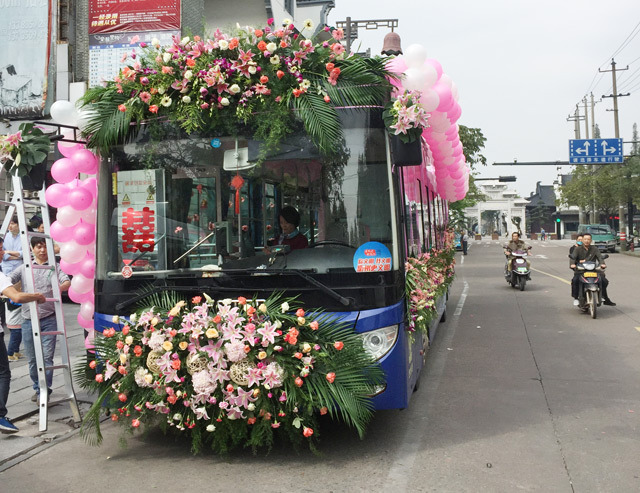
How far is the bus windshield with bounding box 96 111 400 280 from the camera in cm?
491

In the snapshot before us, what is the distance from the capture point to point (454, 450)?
517cm

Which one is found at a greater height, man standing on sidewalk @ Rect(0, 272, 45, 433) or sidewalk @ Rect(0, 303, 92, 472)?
man standing on sidewalk @ Rect(0, 272, 45, 433)

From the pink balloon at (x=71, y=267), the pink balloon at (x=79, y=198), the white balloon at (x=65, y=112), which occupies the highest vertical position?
the white balloon at (x=65, y=112)

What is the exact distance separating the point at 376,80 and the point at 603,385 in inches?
178

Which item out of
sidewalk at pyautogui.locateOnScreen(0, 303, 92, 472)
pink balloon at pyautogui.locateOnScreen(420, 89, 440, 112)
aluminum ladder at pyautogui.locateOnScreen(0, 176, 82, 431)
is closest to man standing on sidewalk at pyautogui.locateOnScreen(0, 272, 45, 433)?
sidewalk at pyautogui.locateOnScreen(0, 303, 92, 472)

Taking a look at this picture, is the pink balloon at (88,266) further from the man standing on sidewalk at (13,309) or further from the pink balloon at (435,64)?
the pink balloon at (435,64)

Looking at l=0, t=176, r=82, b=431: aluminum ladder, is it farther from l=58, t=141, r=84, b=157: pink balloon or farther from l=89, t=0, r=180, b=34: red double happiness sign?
l=89, t=0, r=180, b=34: red double happiness sign

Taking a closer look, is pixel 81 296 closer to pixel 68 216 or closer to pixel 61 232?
pixel 61 232

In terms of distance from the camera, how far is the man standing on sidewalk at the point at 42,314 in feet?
22.2

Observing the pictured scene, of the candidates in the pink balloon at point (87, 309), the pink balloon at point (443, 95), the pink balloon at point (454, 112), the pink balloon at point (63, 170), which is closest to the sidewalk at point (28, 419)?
the pink balloon at point (87, 309)

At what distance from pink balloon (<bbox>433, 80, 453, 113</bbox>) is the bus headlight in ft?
7.51

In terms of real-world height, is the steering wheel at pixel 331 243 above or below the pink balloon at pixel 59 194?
below

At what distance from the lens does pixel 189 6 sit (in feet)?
70.9

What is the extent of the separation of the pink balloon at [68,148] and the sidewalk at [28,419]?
5.75 ft
